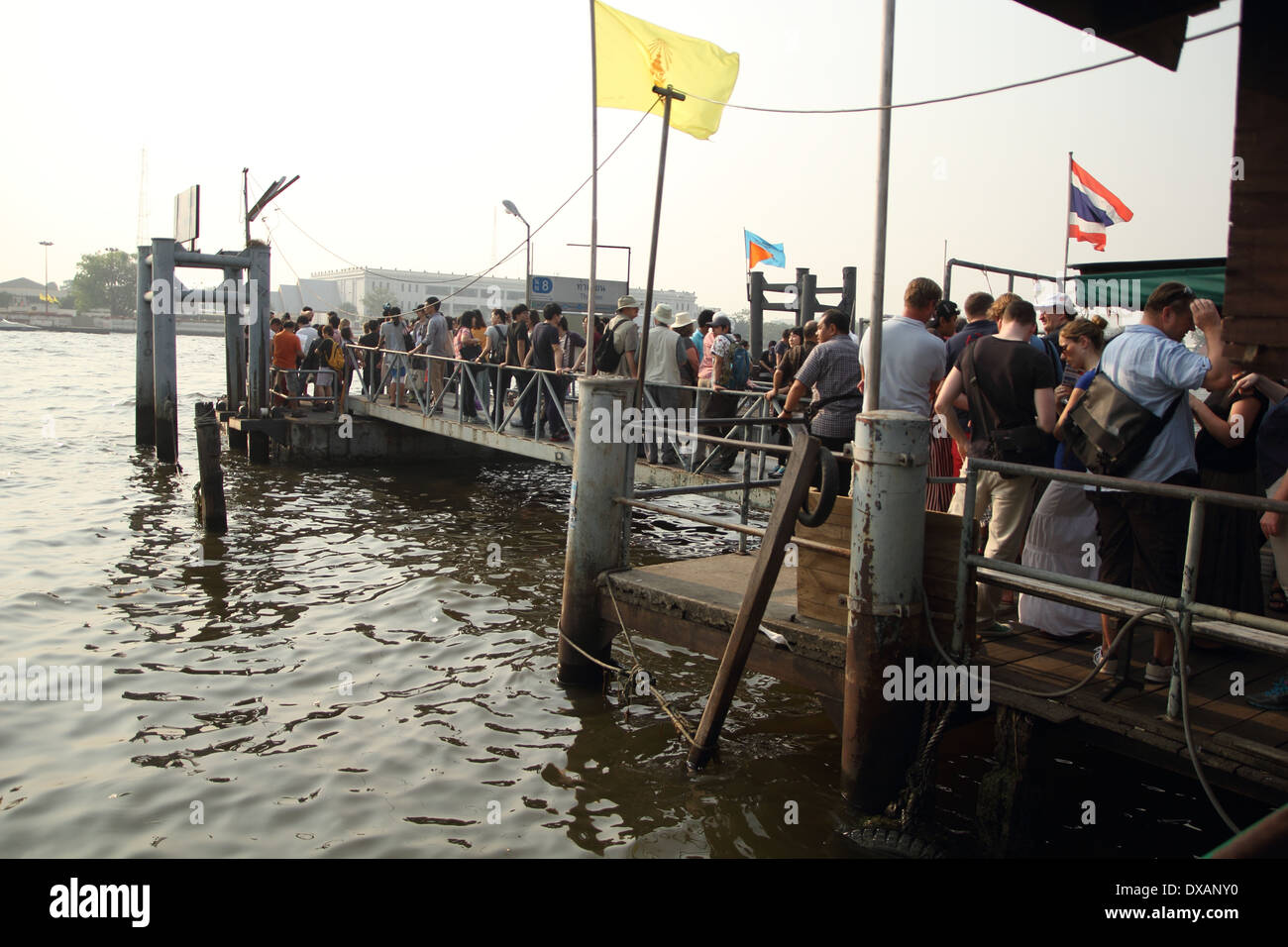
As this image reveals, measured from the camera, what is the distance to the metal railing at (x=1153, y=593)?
3.90 meters

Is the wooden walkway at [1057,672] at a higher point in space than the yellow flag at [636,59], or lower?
lower

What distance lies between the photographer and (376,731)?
6.81m

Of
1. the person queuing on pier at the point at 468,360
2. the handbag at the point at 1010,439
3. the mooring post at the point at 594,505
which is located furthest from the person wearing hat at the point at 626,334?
the handbag at the point at 1010,439

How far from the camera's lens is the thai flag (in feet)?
43.7

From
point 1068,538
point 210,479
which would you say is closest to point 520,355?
point 210,479

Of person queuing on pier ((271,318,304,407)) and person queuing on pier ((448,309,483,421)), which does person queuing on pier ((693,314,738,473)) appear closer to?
person queuing on pier ((448,309,483,421))

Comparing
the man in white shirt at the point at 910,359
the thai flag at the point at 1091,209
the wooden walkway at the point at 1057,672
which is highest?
the thai flag at the point at 1091,209

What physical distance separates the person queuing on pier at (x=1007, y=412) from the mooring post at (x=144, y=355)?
680 inches

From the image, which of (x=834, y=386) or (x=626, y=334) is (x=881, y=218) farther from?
(x=626, y=334)

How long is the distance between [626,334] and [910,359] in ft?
17.0

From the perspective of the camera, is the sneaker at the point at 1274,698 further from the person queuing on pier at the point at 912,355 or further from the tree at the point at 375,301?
the tree at the point at 375,301

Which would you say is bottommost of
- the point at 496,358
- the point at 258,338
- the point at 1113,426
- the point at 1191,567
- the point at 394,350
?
the point at 1191,567

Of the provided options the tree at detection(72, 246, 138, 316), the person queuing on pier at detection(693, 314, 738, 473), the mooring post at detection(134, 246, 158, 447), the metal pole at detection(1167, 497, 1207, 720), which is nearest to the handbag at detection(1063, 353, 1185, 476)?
the metal pole at detection(1167, 497, 1207, 720)
